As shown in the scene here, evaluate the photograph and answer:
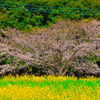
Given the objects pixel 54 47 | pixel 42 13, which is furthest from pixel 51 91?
pixel 42 13

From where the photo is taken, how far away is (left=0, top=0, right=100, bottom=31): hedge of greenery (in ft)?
58.7

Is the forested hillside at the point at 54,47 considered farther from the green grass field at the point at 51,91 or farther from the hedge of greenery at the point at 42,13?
the green grass field at the point at 51,91

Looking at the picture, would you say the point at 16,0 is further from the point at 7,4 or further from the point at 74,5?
the point at 74,5

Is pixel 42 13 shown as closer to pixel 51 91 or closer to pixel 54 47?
pixel 54 47

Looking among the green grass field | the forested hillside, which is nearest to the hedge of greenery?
the forested hillside

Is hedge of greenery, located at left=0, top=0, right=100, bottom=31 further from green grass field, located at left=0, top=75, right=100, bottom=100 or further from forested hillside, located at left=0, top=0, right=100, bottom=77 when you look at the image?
green grass field, located at left=0, top=75, right=100, bottom=100

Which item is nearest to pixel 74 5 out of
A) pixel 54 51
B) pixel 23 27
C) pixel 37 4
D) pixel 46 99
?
pixel 37 4

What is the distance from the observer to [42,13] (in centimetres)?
1892

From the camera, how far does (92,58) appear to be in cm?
1527

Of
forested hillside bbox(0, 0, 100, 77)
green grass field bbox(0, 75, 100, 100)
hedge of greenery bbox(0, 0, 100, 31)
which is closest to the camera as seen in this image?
green grass field bbox(0, 75, 100, 100)

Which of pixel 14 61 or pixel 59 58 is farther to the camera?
pixel 14 61

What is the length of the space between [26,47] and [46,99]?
8.00 m

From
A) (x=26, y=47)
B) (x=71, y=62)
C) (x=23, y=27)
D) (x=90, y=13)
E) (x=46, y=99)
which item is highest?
A: (x=90, y=13)

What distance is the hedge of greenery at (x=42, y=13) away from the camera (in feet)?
58.7
